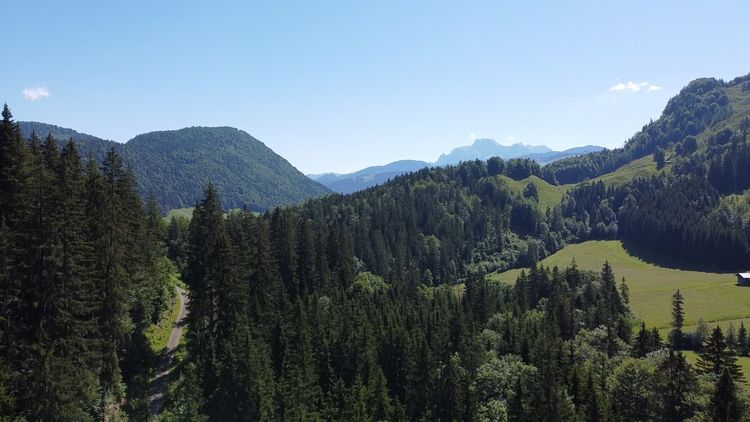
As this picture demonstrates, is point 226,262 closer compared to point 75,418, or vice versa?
point 75,418

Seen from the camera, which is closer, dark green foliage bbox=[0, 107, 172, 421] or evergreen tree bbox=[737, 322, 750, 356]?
dark green foliage bbox=[0, 107, 172, 421]

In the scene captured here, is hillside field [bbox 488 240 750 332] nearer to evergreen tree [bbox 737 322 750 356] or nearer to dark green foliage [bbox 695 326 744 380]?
evergreen tree [bbox 737 322 750 356]

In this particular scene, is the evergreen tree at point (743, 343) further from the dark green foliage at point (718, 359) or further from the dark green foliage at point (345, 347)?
the dark green foliage at point (718, 359)

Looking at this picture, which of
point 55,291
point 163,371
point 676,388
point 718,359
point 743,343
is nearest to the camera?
point 55,291

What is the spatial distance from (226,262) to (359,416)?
81.5 ft

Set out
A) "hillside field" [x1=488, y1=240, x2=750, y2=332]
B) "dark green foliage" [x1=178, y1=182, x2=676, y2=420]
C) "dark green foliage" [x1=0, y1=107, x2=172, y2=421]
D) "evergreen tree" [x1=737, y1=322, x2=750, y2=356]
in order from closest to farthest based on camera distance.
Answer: "dark green foliage" [x1=0, y1=107, x2=172, y2=421] → "dark green foliage" [x1=178, y1=182, x2=676, y2=420] → "evergreen tree" [x1=737, y1=322, x2=750, y2=356] → "hillside field" [x1=488, y1=240, x2=750, y2=332]

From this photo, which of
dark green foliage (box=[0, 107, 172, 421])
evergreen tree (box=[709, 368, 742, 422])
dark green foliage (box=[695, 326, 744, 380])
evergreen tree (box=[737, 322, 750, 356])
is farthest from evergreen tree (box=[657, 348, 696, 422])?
dark green foliage (box=[0, 107, 172, 421])

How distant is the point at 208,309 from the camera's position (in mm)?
61562

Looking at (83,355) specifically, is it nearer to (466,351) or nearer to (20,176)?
(20,176)

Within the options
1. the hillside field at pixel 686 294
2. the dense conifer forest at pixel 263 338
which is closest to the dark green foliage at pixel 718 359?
the dense conifer forest at pixel 263 338

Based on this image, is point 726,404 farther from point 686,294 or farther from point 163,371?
point 686,294

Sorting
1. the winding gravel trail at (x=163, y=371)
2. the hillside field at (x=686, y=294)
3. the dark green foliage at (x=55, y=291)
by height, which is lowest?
the hillside field at (x=686, y=294)

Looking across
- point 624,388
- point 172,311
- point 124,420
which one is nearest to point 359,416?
point 124,420

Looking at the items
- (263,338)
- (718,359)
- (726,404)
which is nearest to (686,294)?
(718,359)
